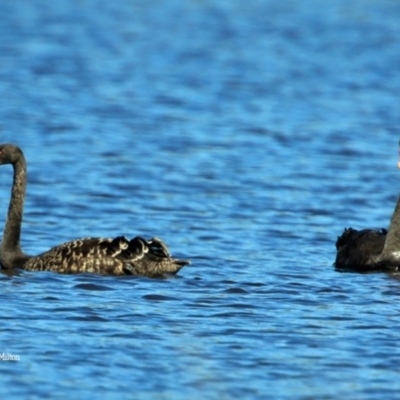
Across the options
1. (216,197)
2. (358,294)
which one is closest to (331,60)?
(216,197)

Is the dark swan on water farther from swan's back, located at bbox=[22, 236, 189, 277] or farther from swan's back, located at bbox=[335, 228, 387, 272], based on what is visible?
swan's back, located at bbox=[22, 236, 189, 277]

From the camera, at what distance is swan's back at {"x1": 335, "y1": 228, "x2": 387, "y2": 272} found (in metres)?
13.0

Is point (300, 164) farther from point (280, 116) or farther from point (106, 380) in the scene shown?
point (106, 380)

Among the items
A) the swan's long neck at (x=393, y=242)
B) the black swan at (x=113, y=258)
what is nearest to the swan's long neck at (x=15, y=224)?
the black swan at (x=113, y=258)

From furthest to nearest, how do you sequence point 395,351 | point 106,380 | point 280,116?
point 280,116 → point 395,351 → point 106,380

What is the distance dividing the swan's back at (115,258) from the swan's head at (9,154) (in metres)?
1.50

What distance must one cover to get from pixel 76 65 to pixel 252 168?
13.4 metres

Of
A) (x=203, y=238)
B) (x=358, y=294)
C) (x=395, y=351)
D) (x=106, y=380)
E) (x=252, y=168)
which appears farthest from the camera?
(x=252, y=168)

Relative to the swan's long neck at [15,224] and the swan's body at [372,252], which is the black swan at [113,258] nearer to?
the swan's long neck at [15,224]

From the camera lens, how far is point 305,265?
42.9ft

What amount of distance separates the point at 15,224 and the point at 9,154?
70 centimetres

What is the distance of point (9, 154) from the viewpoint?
13062mm

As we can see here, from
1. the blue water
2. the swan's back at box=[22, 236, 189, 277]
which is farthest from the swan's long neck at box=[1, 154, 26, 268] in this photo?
the swan's back at box=[22, 236, 189, 277]

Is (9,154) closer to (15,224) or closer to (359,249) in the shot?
(15,224)
